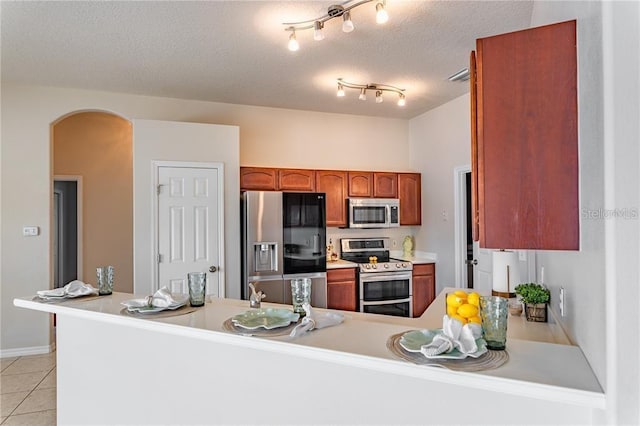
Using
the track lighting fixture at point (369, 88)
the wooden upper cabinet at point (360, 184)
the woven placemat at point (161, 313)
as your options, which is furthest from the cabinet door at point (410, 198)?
the woven placemat at point (161, 313)

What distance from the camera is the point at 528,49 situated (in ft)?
3.90

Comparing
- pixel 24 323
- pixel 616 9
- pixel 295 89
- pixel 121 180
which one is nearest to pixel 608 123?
pixel 616 9

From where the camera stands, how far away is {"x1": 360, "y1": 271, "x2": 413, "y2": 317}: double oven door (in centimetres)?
472

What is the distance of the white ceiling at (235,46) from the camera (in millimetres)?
2594

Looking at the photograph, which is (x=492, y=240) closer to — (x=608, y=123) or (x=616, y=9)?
(x=608, y=123)

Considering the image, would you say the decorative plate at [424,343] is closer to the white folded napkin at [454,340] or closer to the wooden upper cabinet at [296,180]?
the white folded napkin at [454,340]

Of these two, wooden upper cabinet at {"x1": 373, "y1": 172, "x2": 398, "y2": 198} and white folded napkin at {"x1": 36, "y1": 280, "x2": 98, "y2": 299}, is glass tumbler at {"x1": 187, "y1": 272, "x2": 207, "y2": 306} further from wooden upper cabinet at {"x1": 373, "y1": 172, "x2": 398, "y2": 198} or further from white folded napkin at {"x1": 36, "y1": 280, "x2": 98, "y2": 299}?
wooden upper cabinet at {"x1": 373, "y1": 172, "x2": 398, "y2": 198}

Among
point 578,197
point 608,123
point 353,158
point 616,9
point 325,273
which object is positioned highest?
point 353,158

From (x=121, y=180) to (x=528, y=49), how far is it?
553cm

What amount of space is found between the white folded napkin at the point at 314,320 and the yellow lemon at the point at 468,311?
1.60 feet

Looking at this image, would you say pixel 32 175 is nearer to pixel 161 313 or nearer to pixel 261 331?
pixel 161 313

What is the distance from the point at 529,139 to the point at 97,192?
5.63 metres

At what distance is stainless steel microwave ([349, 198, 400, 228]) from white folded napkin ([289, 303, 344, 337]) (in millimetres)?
3388

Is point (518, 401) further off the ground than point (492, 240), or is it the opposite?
point (492, 240)
